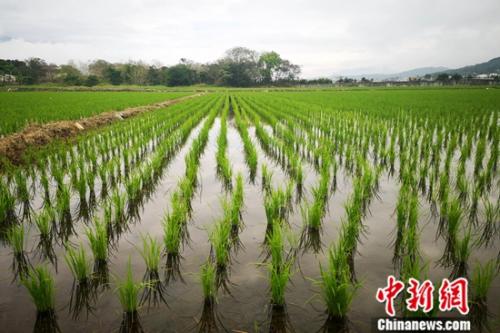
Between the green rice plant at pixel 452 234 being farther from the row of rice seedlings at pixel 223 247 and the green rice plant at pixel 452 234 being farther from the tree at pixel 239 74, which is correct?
the tree at pixel 239 74

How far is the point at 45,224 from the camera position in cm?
291

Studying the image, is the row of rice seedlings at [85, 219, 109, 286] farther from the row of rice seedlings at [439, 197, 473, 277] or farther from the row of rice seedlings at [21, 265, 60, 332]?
the row of rice seedlings at [439, 197, 473, 277]

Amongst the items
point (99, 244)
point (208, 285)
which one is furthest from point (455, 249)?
point (99, 244)

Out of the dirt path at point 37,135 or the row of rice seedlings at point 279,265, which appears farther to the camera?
the dirt path at point 37,135

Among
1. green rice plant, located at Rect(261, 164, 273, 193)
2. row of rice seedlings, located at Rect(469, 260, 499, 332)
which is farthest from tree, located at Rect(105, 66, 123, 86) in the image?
row of rice seedlings, located at Rect(469, 260, 499, 332)

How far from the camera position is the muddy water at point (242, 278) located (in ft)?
6.41

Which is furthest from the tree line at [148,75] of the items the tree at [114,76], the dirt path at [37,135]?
the dirt path at [37,135]

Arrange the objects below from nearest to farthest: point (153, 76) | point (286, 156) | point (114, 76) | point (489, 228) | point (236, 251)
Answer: point (236, 251) < point (489, 228) < point (286, 156) < point (114, 76) < point (153, 76)

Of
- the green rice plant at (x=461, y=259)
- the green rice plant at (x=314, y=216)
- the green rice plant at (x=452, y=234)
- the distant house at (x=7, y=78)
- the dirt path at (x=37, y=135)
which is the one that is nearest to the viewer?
the green rice plant at (x=461, y=259)

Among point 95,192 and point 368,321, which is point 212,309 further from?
point 95,192

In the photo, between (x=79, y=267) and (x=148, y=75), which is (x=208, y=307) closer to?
(x=79, y=267)

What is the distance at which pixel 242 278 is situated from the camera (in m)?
2.40

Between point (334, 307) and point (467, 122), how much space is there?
10.2 metres

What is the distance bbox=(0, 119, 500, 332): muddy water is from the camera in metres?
1.95
